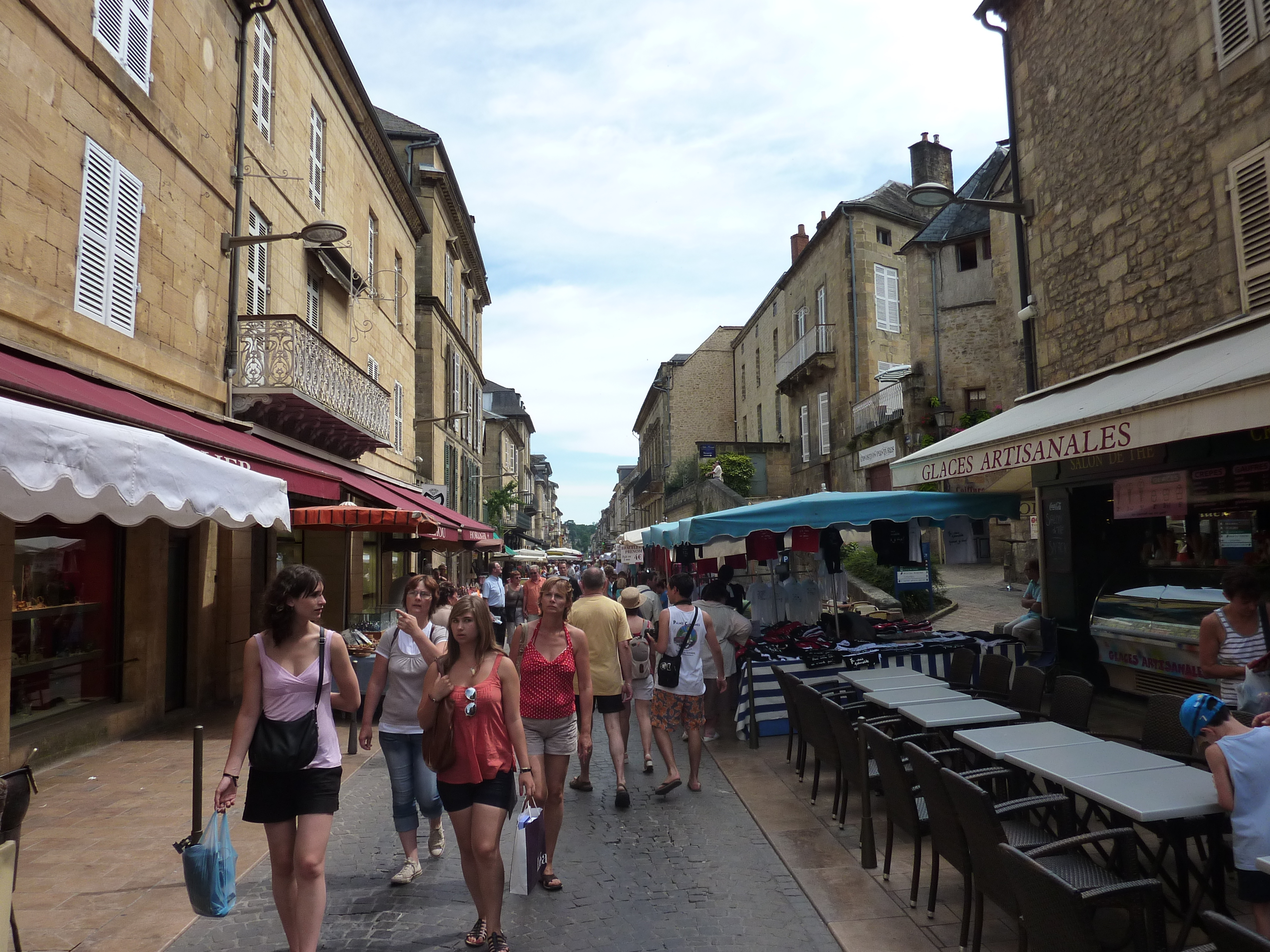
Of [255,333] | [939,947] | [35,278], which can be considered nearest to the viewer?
[939,947]

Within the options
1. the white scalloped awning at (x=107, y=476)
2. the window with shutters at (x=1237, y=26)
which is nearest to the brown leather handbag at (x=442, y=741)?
the white scalloped awning at (x=107, y=476)

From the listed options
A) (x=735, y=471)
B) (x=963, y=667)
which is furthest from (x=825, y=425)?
(x=963, y=667)

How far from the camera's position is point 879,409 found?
23.0m

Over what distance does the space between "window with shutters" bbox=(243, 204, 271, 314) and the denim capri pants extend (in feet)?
28.4

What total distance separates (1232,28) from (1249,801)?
7.00m

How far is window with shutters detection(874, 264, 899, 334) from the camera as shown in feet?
80.8

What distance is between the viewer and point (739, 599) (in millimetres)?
12445

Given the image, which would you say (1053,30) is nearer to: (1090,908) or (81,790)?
(1090,908)

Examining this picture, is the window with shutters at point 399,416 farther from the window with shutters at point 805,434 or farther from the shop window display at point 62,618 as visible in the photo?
the window with shutters at point 805,434

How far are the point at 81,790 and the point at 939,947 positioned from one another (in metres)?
6.30

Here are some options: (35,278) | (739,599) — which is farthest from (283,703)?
(739,599)

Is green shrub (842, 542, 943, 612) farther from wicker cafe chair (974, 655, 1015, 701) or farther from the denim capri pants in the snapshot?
the denim capri pants

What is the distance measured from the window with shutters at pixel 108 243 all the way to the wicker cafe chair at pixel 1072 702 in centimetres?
872

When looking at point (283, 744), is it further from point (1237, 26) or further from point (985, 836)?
point (1237, 26)
